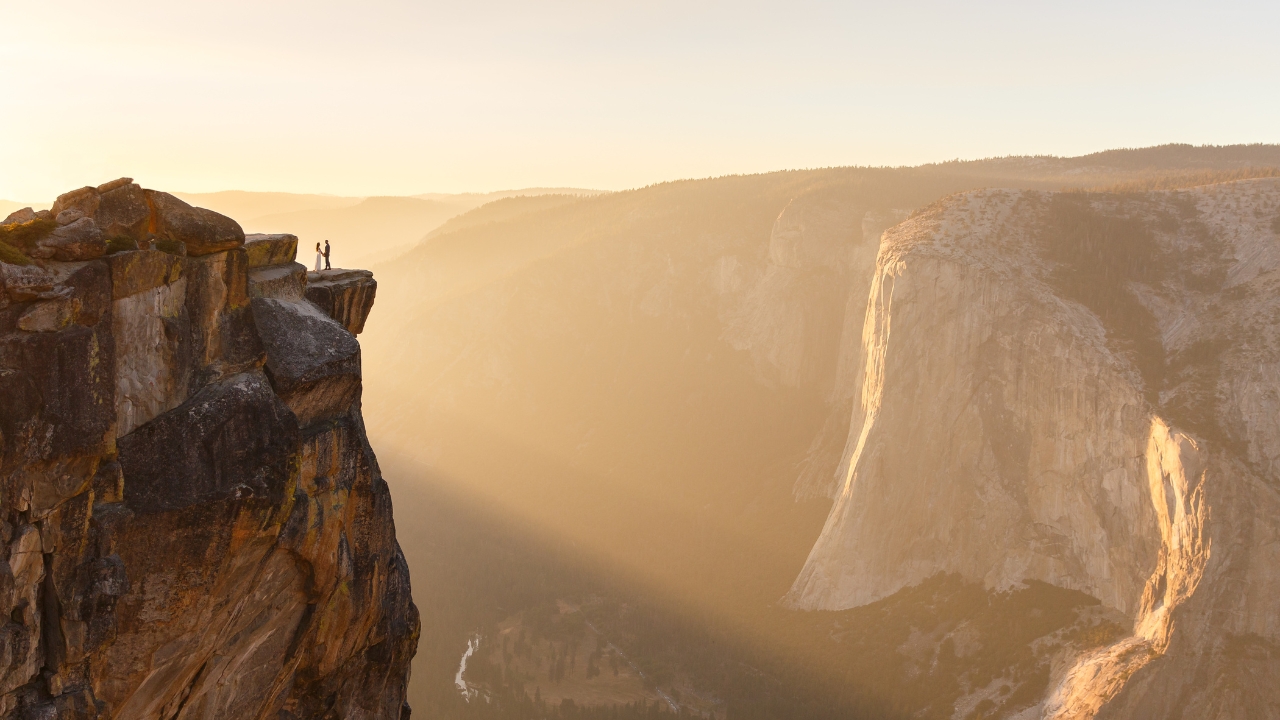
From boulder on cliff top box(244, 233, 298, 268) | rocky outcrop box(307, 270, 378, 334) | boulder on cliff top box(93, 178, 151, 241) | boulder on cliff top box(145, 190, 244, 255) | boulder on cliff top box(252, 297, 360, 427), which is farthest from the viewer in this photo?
rocky outcrop box(307, 270, 378, 334)

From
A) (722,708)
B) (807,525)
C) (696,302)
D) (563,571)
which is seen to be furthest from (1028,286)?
(696,302)

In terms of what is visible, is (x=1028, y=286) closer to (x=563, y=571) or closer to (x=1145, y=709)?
(x=1145, y=709)

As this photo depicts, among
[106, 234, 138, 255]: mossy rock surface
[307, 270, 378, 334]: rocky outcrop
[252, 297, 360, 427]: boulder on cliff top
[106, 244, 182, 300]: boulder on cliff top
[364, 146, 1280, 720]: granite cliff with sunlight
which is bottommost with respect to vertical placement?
[364, 146, 1280, 720]: granite cliff with sunlight

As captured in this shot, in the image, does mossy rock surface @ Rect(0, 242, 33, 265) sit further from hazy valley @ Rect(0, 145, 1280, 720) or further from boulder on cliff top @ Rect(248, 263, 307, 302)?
boulder on cliff top @ Rect(248, 263, 307, 302)

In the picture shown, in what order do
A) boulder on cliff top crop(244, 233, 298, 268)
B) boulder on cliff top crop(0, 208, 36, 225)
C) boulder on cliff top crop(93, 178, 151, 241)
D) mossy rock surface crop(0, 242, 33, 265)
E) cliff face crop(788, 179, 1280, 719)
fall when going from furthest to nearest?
cliff face crop(788, 179, 1280, 719) < boulder on cliff top crop(244, 233, 298, 268) < boulder on cliff top crop(93, 178, 151, 241) < boulder on cliff top crop(0, 208, 36, 225) < mossy rock surface crop(0, 242, 33, 265)

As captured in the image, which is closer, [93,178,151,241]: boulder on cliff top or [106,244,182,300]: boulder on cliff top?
[106,244,182,300]: boulder on cliff top

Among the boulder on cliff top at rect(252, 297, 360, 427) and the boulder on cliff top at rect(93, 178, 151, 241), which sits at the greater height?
the boulder on cliff top at rect(93, 178, 151, 241)

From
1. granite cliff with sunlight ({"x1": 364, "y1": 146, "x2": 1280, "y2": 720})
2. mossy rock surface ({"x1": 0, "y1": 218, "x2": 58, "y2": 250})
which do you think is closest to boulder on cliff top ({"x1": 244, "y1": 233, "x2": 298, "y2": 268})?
mossy rock surface ({"x1": 0, "y1": 218, "x2": 58, "y2": 250})
